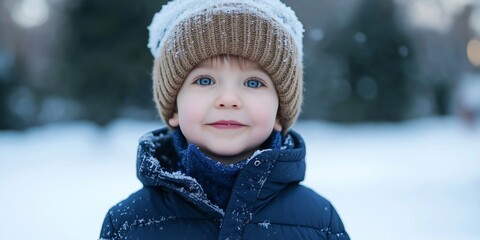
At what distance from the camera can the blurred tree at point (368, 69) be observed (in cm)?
1228

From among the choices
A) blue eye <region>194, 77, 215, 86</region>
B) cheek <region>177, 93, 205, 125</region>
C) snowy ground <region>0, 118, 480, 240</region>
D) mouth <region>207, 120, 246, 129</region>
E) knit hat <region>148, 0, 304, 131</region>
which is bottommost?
snowy ground <region>0, 118, 480, 240</region>

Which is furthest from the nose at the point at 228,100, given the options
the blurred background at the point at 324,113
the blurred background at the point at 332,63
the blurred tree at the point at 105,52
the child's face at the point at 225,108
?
the blurred tree at the point at 105,52

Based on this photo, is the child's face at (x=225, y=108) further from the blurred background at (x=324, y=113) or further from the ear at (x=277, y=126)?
the blurred background at (x=324, y=113)

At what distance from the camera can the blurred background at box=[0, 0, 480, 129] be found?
40.4ft

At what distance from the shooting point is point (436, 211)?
6070 mm

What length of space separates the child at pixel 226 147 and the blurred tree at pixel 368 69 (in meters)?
8.76

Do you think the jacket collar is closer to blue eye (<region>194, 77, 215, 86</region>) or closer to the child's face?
the child's face

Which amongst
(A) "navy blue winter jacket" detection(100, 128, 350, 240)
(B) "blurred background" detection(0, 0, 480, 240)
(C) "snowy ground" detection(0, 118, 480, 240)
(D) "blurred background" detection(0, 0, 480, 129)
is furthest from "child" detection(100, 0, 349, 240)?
(D) "blurred background" detection(0, 0, 480, 129)

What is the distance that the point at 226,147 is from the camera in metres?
1.75

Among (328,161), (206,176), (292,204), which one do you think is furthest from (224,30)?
(328,161)

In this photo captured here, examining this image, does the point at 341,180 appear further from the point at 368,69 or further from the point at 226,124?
the point at 226,124

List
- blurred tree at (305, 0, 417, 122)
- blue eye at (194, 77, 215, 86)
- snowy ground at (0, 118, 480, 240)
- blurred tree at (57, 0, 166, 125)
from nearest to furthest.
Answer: blue eye at (194, 77, 215, 86) < snowy ground at (0, 118, 480, 240) < blurred tree at (305, 0, 417, 122) < blurred tree at (57, 0, 166, 125)

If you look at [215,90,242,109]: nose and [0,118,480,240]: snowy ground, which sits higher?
[215,90,242,109]: nose

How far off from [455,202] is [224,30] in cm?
553
